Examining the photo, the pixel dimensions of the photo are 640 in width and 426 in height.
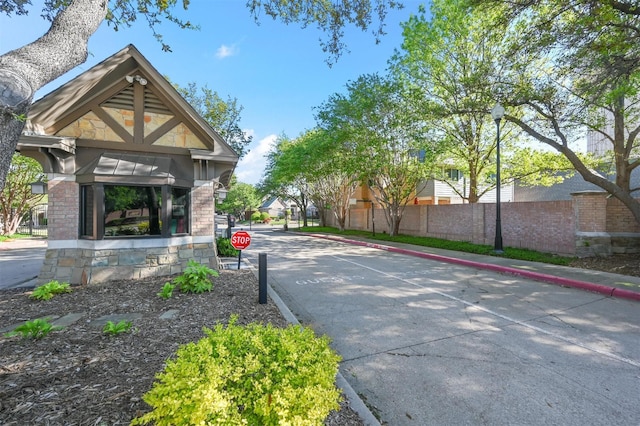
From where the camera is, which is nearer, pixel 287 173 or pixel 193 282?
pixel 193 282

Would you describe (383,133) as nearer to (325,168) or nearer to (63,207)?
(325,168)

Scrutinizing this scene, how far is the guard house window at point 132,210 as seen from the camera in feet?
22.9

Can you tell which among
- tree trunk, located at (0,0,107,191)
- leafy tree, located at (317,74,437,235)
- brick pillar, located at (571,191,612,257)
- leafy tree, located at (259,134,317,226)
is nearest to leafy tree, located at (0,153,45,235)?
leafy tree, located at (259,134,317,226)

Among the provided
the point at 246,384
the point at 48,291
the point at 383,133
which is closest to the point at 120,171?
the point at 48,291

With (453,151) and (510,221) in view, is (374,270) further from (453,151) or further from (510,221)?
(453,151)

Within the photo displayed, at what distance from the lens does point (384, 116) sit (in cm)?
1652

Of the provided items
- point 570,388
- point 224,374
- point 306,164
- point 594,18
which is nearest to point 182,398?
point 224,374

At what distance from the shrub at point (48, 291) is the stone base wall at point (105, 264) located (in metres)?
0.72

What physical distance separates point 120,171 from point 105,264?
7.35 feet

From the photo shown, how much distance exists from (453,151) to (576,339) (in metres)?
13.9

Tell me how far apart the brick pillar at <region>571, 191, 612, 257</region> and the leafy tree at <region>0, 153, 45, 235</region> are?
30.5 meters

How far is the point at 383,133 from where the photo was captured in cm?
1683

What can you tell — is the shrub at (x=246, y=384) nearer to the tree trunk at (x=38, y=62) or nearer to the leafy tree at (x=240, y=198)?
the tree trunk at (x=38, y=62)

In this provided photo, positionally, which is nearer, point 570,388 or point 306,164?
point 570,388
